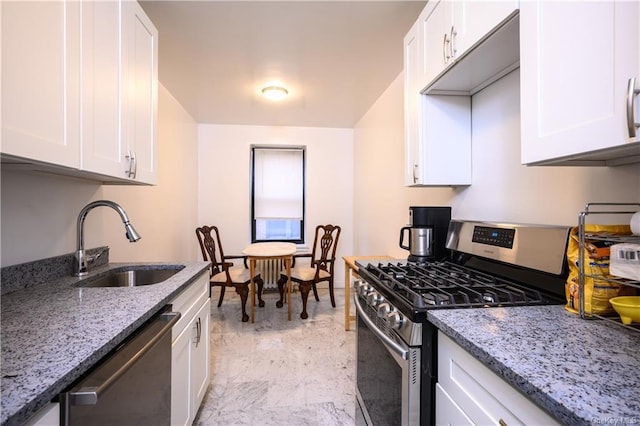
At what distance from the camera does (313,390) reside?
196 centimetres

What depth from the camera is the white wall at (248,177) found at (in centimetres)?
431

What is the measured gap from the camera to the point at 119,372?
78 cm

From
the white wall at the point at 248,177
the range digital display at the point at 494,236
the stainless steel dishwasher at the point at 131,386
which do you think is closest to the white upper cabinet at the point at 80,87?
the stainless steel dishwasher at the point at 131,386

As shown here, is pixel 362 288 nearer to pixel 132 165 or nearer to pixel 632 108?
pixel 632 108

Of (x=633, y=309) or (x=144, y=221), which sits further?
(x=144, y=221)

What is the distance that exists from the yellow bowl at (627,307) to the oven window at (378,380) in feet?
2.05

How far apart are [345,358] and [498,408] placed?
1834mm

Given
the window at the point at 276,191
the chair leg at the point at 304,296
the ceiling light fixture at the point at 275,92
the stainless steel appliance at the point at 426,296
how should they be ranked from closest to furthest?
the stainless steel appliance at the point at 426,296 < the ceiling light fixture at the point at 275,92 < the chair leg at the point at 304,296 < the window at the point at 276,191

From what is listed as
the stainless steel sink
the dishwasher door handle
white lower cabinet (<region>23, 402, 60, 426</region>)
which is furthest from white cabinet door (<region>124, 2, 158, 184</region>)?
white lower cabinet (<region>23, 402, 60, 426</region>)

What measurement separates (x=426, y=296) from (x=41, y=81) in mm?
1418

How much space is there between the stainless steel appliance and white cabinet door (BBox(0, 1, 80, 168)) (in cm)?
126

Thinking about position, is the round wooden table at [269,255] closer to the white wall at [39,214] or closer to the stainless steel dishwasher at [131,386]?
the white wall at [39,214]

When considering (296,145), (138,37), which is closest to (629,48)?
(138,37)

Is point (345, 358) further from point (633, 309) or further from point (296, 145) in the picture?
point (296, 145)
